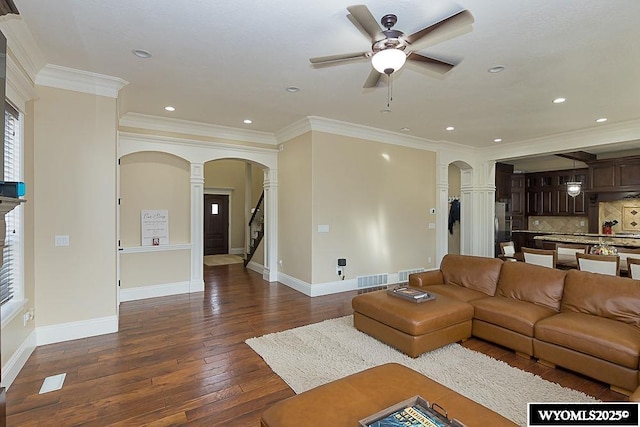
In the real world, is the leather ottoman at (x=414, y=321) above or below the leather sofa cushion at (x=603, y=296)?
below

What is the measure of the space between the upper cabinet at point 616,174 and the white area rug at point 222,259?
9.61m

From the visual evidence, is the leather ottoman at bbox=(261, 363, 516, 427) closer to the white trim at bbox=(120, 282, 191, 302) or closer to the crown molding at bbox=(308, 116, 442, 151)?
the crown molding at bbox=(308, 116, 442, 151)

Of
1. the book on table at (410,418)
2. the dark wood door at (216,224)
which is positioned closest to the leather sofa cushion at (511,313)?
the book on table at (410,418)

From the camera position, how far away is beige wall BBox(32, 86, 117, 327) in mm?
3504

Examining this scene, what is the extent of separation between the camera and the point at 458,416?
1.61 m

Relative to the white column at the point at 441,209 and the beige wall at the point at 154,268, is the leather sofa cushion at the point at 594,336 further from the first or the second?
the beige wall at the point at 154,268

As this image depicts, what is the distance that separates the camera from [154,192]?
5.53 metres

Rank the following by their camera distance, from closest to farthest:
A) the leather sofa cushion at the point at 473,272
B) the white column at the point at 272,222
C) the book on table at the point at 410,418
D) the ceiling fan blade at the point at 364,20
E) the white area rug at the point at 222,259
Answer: the book on table at the point at 410,418 < the ceiling fan blade at the point at 364,20 < the leather sofa cushion at the point at 473,272 < the white column at the point at 272,222 < the white area rug at the point at 222,259

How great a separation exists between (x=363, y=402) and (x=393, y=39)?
241cm

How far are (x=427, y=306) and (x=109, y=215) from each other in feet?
12.8

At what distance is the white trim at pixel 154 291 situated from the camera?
17.1ft

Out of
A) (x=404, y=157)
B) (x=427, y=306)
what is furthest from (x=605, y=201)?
(x=427, y=306)

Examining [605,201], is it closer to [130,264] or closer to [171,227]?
[171,227]

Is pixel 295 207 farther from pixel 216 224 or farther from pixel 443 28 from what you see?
pixel 216 224
